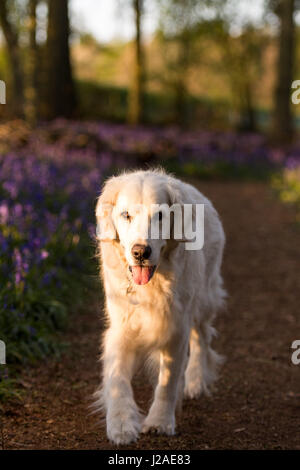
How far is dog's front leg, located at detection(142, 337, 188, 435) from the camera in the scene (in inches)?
141

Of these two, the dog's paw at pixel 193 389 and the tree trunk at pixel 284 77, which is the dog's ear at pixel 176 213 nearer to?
the dog's paw at pixel 193 389

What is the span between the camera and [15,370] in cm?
441

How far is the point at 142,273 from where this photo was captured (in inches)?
124

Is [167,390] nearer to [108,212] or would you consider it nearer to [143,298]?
[143,298]

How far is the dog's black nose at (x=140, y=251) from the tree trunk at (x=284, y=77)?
49.3ft

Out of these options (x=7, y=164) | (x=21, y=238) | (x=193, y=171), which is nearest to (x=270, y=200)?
(x=193, y=171)

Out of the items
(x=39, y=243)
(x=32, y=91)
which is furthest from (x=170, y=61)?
(x=39, y=243)

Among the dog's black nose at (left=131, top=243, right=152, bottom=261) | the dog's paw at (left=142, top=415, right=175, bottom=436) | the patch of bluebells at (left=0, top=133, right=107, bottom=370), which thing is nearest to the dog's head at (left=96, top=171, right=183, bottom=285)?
the dog's black nose at (left=131, top=243, right=152, bottom=261)

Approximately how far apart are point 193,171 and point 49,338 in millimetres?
10062

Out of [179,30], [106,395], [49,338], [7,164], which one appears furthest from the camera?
[179,30]

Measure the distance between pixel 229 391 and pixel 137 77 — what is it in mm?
Answer: 18098

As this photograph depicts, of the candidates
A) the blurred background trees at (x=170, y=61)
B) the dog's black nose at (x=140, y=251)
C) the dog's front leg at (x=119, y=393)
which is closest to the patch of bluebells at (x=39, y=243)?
the dog's front leg at (x=119, y=393)

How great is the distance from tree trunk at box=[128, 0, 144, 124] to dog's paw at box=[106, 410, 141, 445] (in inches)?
703
